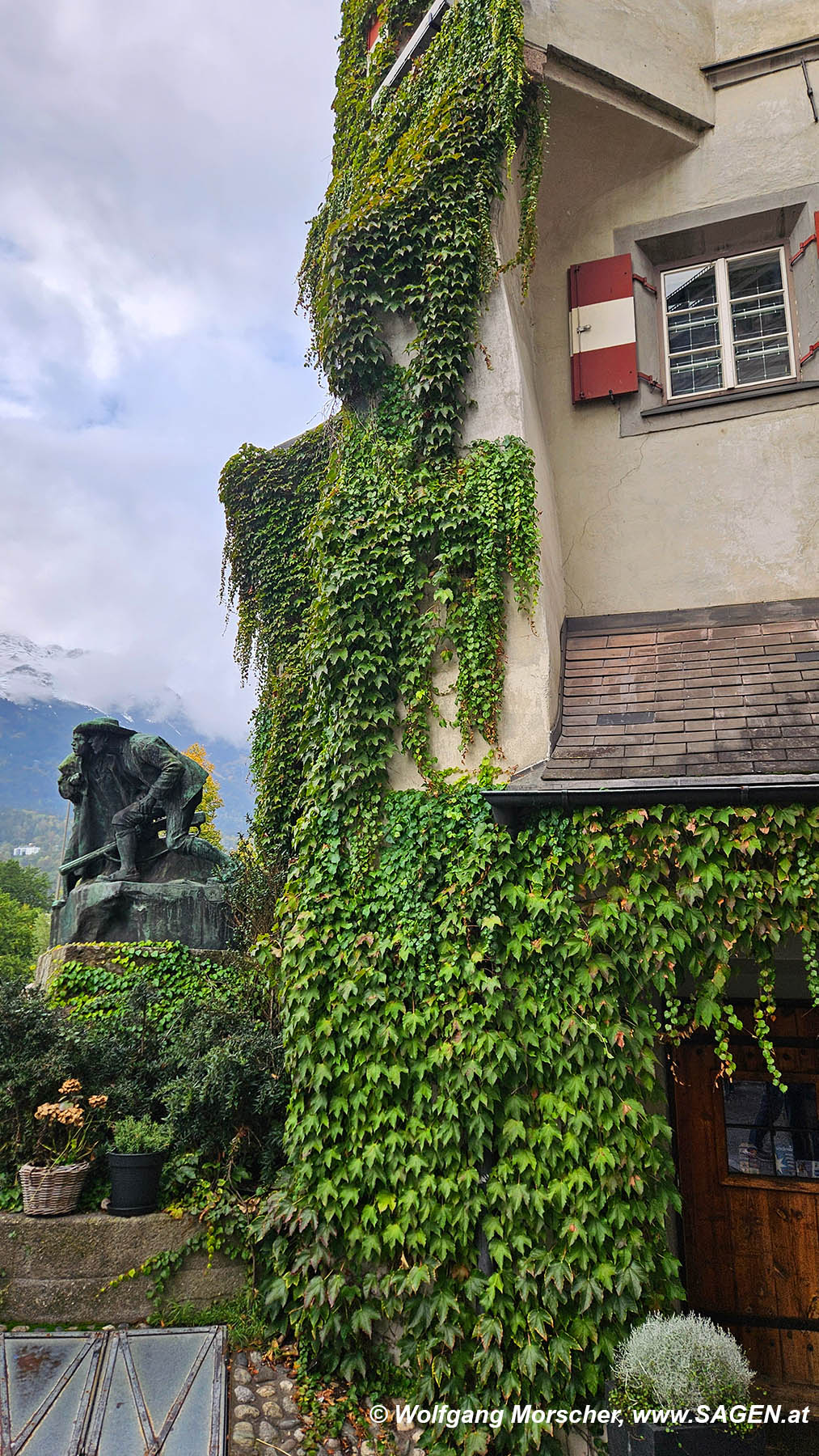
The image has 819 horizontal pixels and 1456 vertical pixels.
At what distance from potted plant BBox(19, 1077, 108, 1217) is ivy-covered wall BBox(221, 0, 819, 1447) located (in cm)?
133

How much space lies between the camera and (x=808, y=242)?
793 cm

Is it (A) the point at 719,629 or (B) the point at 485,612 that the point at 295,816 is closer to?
(B) the point at 485,612

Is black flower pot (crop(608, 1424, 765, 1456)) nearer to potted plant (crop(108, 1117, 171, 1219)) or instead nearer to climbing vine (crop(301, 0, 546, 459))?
potted plant (crop(108, 1117, 171, 1219))

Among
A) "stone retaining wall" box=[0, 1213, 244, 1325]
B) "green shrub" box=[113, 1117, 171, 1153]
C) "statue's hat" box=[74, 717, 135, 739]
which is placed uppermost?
"statue's hat" box=[74, 717, 135, 739]

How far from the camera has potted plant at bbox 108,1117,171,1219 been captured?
19.9 feet

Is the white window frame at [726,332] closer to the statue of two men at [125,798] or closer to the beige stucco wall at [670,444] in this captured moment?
the beige stucco wall at [670,444]

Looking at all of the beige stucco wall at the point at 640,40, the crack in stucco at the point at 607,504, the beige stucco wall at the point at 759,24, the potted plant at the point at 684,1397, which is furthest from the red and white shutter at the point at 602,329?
the potted plant at the point at 684,1397

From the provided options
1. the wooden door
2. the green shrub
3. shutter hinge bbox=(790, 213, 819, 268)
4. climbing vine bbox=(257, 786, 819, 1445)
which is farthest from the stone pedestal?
shutter hinge bbox=(790, 213, 819, 268)

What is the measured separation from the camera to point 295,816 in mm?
9781

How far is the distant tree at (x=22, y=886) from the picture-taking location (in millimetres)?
37219

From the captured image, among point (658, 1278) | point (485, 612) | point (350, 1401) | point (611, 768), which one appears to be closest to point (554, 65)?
point (485, 612)

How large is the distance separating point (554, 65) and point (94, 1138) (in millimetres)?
9712

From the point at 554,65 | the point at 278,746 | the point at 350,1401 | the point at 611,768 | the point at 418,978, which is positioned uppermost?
the point at 554,65

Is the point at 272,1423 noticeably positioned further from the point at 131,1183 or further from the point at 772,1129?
the point at 772,1129
